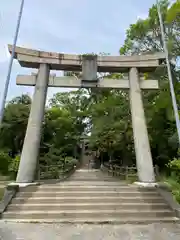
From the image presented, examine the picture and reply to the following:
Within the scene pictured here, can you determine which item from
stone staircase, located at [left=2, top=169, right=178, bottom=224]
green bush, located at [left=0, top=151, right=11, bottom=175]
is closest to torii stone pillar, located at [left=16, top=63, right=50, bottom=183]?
stone staircase, located at [left=2, top=169, right=178, bottom=224]

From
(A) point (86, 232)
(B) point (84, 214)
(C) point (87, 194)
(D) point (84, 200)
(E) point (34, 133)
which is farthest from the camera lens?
(E) point (34, 133)

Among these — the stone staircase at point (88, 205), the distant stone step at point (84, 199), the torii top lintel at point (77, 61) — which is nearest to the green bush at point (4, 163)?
the torii top lintel at point (77, 61)

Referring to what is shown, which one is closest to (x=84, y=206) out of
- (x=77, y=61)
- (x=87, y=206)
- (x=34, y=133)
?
(x=87, y=206)

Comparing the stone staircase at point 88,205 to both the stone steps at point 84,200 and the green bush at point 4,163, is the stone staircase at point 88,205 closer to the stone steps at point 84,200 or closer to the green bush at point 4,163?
the stone steps at point 84,200

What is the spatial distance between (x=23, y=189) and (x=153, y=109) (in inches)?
Answer: 448

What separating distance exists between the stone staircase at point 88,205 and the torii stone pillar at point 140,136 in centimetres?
86

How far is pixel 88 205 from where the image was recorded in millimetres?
7668

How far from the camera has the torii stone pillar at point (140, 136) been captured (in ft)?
31.5

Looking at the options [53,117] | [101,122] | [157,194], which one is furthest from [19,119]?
[157,194]

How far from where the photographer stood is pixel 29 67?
11328 millimetres

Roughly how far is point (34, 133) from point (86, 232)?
509 centimetres

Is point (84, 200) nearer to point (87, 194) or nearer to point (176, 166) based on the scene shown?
point (87, 194)

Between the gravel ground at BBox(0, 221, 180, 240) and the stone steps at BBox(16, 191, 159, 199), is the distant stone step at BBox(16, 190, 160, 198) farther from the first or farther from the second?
the gravel ground at BBox(0, 221, 180, 240)

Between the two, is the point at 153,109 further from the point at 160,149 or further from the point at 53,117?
the point at 53,117
